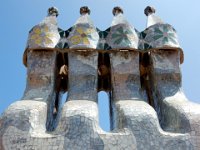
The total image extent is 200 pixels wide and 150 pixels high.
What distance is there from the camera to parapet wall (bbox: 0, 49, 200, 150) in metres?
8.24

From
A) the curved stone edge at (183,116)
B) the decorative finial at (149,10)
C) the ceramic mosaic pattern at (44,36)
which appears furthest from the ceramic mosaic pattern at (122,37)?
the curved stone edge at (183,116)

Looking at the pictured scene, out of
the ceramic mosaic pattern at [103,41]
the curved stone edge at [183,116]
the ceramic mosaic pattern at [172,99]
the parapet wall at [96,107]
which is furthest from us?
the ceramic mosaic pattern at [103,41]

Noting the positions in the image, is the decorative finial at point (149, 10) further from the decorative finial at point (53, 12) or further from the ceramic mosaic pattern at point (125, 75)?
the decorative finial at point (53, 12)

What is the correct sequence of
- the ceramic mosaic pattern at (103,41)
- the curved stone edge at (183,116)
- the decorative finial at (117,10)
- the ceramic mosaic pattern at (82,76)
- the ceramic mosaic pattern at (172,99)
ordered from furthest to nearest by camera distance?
the decorative finial at (117,10)
the ceramic mosaic pattern at (103,41)
the ceramic mosaic pattern at (82,76)
the ceramic mosaic pattern at (172,99)
the curved stone edge at (183,116)

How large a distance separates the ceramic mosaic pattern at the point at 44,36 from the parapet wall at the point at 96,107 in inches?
7.0

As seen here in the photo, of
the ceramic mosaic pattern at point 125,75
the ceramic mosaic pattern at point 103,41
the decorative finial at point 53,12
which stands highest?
the decorative finial at point 53,12

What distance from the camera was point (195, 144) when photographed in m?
8.30

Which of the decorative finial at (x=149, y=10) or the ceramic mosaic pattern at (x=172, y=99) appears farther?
the decorative finial at (x=149, y=10)

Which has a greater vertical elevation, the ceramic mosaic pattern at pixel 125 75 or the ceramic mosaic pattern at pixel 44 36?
the ceramic mosaic pattern at pixel 44 36

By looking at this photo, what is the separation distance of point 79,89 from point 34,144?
2.02 metres

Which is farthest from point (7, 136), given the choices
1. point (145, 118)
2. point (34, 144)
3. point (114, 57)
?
point (114, 57)

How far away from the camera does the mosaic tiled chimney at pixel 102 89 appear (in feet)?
27.1

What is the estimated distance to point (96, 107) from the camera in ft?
30.0

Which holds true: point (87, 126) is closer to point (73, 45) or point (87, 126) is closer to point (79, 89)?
point (79, 89)
